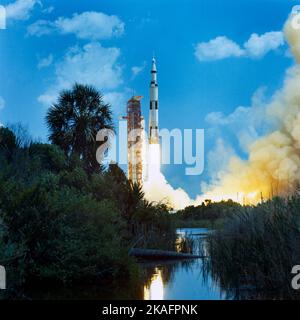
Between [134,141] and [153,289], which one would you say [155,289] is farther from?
[134,141]

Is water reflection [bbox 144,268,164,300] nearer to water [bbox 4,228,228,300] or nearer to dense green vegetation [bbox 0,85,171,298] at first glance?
water [bbox 4,228,228,300]

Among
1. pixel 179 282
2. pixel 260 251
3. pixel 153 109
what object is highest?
pixel 153 109

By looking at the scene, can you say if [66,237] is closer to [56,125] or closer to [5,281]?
Answer: [5,281]

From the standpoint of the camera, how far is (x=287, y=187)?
345 inches

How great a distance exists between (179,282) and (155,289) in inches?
41.0

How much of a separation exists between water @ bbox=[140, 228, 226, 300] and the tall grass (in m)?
0.26

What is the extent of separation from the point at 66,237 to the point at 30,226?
631 millimetres

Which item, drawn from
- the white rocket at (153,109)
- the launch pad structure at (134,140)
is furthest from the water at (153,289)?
the white rocket at (153,109)

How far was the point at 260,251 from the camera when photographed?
27.3 feet

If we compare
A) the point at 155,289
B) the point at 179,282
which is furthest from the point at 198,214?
the point at 155,289

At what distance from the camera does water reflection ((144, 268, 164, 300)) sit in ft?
26.9

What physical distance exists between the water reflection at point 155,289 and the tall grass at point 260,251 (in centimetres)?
98

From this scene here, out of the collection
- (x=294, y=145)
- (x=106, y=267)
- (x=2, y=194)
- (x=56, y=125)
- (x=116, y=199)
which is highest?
(x=294, y=145)
